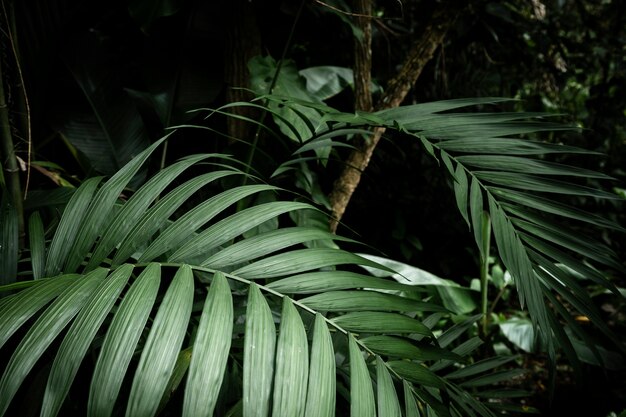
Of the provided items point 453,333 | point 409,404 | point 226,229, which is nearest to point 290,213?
point 453,333

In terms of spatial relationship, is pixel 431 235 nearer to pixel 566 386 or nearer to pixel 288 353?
pixel 566 386

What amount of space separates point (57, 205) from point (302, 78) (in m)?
0.68

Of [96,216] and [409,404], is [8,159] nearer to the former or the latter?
[96,216]

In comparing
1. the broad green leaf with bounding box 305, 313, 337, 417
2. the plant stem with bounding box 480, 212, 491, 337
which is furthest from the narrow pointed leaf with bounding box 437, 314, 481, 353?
the broad green leaf with bounding box 305, 313, 337, 417

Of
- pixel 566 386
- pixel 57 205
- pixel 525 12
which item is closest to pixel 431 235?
pixel 566 386

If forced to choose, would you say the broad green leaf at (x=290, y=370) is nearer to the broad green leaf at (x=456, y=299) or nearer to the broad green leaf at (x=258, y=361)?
the broad green leaf at (x=258, y=361)

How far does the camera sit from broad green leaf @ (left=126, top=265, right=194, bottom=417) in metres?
0.42

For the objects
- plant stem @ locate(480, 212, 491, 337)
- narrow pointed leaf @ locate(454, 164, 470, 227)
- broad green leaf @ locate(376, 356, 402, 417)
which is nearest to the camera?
broad green leaf @ locate(376, 356, 402, 417)

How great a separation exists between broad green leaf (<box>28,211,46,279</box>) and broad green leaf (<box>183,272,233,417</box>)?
317 millimetres

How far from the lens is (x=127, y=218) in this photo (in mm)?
651

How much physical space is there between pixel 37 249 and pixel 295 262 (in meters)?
0.39

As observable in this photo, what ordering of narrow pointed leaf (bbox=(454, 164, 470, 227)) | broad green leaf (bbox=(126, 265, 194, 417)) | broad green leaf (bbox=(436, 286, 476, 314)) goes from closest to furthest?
broad green leaf (bbox=(126, 265, 194, 417)), narrow pointed leaf (bbox=(454, 164, 470, 227)), broad green leaf (bbox=(436, 286, 476, 314))

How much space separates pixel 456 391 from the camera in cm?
79

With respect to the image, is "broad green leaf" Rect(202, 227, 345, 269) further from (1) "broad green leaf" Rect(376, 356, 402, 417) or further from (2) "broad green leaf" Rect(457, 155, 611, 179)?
(2) "broad green leaf" Rect(457, 155, 611, 179)
